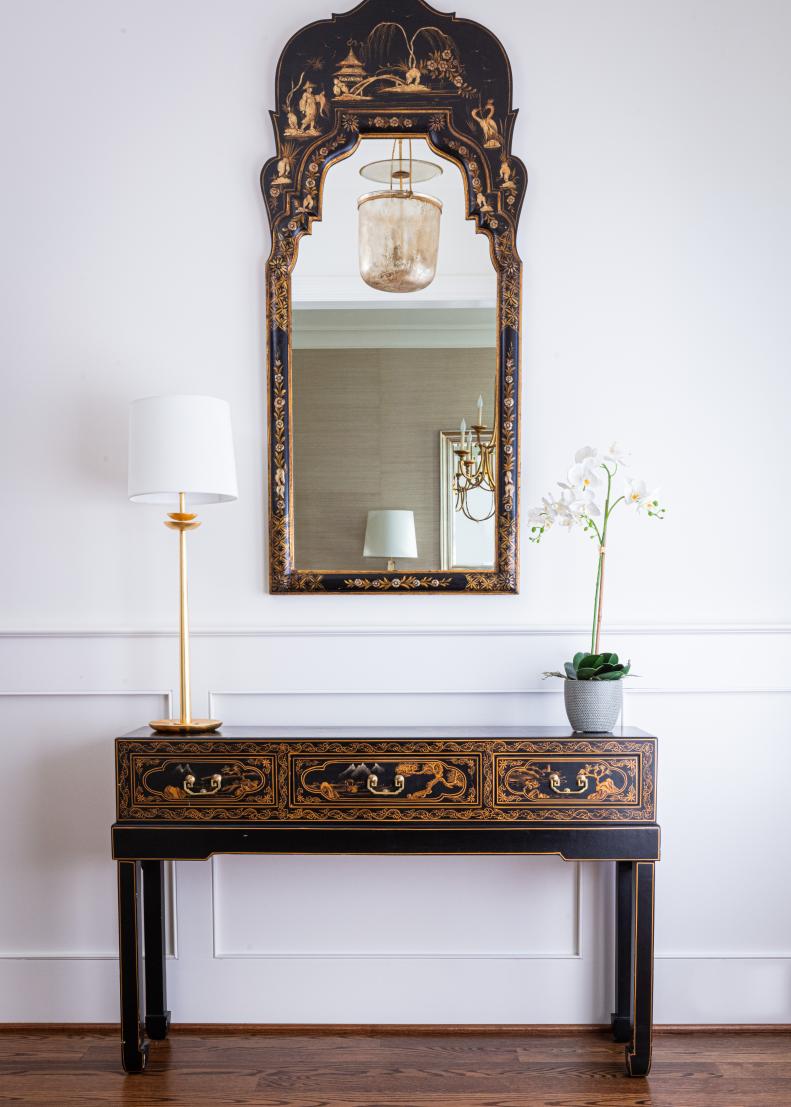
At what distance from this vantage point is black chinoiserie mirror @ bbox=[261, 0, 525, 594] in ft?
8.23

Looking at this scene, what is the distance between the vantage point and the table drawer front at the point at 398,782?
7.09ft

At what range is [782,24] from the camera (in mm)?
2529

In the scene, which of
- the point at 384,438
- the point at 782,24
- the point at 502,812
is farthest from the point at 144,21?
the point at 502,812

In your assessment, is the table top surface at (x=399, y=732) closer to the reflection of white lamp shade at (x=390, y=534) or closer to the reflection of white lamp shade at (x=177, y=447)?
the reflection of white lamp shade at (x=390, y=534)

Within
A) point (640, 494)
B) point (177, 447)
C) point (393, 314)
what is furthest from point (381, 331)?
point (640, 494)

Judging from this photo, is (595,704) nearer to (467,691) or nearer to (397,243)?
(467,691)

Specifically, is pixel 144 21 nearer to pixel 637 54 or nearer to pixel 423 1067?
pixel 637 54

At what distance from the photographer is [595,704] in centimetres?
225

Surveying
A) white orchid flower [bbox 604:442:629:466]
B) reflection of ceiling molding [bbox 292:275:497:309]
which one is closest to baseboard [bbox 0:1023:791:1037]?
white orchid flower [bbox 604:442:629:466]

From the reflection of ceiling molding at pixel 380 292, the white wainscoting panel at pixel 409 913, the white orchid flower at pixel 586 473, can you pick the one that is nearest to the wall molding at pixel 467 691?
the white wainscoting panel at pixel 409 913

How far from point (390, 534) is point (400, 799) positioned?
745 millimetres

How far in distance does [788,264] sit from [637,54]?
74 centimetres

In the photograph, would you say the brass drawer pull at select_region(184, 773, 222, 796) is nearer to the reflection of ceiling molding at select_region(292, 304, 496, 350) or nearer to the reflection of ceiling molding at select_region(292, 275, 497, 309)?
the reflection of ceiling molding at select_region(292, 304, 496, 350)

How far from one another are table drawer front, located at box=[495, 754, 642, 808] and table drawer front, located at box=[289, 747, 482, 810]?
78mm
